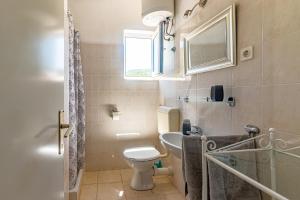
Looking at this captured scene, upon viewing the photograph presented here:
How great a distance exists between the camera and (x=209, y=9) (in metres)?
1.83

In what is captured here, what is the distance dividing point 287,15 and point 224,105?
2.39 ft

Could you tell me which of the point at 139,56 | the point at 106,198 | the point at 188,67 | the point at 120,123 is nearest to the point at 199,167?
the point at 188,67

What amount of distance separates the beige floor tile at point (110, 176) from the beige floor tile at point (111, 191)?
107 millimetres

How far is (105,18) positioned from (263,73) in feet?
8.25

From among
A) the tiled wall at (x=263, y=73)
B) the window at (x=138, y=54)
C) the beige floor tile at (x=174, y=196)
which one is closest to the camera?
the tiled wall at (x=263, y=73)

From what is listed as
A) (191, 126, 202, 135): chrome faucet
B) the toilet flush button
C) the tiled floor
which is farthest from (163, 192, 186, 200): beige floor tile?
the toilet flush button

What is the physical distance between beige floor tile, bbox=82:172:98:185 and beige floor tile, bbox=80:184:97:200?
116 millimetres

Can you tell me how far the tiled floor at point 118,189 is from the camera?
2434 millimetres

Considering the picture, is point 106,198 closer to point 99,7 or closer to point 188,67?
point 188,67

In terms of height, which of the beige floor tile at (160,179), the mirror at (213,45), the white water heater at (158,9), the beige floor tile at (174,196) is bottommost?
the beige floor tile at (174,196)

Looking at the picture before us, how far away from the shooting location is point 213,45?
5.89 ft

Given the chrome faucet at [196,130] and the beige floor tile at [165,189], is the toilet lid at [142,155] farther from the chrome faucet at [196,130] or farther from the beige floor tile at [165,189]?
the chrome faucet at [196,130]

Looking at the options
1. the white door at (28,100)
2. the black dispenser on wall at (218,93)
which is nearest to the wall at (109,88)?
the black dispenser on wall at (218,93)

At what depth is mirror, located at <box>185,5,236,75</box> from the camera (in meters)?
1.53
